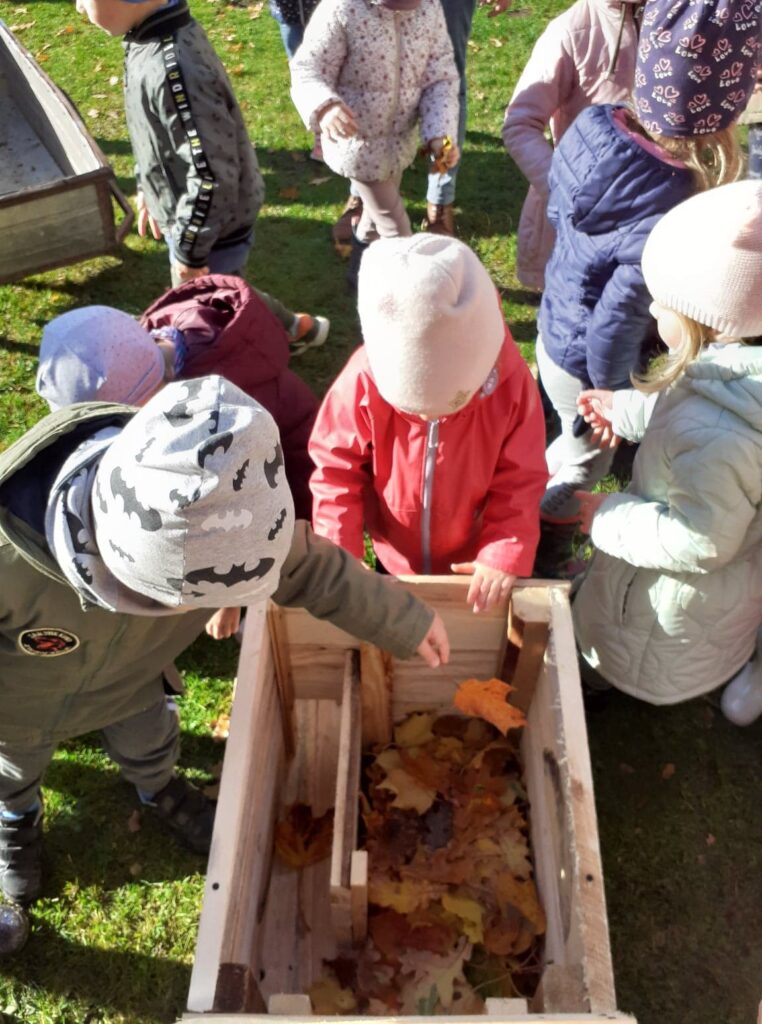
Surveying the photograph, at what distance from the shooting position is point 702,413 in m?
1.96

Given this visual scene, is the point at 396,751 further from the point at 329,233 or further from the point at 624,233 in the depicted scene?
the point at 329,233

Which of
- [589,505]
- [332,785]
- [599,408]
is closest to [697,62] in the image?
[599,408]

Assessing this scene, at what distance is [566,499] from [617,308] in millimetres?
784

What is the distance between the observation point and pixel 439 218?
4.60 meters

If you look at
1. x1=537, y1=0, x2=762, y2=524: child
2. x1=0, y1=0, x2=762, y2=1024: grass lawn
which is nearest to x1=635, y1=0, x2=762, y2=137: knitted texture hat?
x1=537, y1=0, x2=762, y2=524: child

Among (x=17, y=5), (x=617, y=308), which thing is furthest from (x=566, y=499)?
(x=17, y=5)

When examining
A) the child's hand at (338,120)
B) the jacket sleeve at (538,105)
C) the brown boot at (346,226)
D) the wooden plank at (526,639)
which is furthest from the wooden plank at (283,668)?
the brown boot at (346,226)

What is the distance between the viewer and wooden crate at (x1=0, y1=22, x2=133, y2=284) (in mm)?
3961

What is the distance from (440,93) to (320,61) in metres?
0.52

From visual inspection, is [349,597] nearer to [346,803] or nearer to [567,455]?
[346,803]

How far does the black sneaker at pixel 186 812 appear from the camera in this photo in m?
2.68

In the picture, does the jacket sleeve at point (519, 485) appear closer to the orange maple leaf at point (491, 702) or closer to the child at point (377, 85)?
the orange maple leaf at point (491, 702)

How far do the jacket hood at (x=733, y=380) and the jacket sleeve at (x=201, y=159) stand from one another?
6.02 feet

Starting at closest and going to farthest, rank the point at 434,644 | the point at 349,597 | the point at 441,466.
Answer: the point at 349,597 < the point at 434,644 < the point at 441,466
